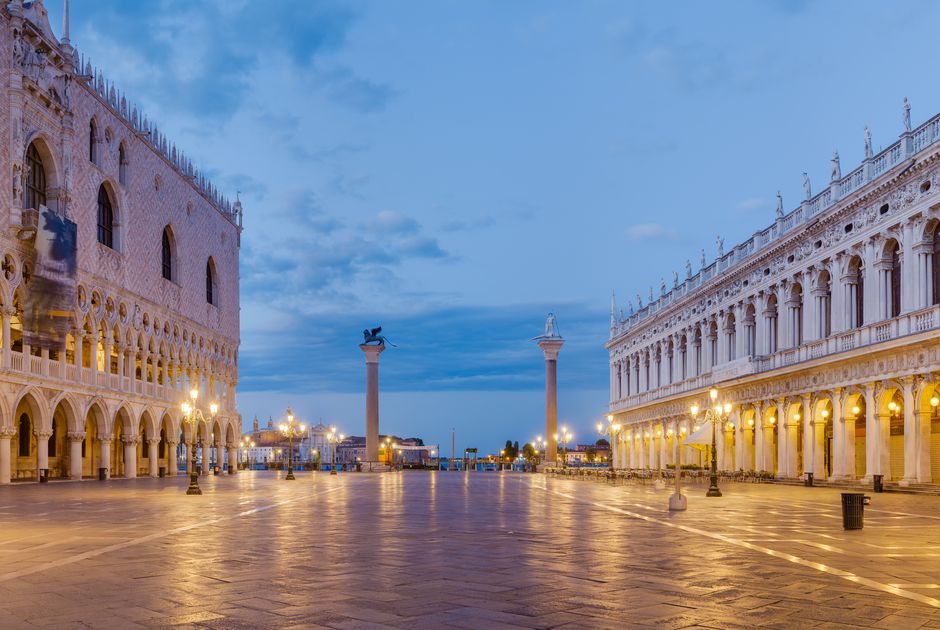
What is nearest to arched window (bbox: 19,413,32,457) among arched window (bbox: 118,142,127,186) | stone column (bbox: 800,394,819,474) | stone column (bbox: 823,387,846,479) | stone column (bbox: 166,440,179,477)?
stone column (bbox: 166,440,179,477)

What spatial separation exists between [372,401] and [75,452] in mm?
29859

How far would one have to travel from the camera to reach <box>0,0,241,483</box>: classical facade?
41688 millimetres

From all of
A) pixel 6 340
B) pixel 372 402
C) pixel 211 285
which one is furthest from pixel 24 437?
pixel 372 402

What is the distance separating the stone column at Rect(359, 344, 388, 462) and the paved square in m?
52.1

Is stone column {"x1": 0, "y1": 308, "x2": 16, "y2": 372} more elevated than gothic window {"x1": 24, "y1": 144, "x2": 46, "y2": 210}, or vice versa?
gothic window {"x1": 24, "y1": 144, "x2": 46, "y2": 210}

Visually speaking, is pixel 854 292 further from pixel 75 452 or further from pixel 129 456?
pixel 129 456

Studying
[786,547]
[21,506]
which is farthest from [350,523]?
[21,506]

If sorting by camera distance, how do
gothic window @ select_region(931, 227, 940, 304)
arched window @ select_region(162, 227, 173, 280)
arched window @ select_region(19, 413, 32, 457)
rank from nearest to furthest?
gothic window @ select_region(931, 227, 940, 304) → arched window @ select_region(19, 413, 32, 457) → arched window @ select_region(162, 227, 173, 280)

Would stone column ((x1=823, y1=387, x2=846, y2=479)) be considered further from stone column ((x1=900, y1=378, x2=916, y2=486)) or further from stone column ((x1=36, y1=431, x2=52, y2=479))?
stone column ((x1=36, y1=431, x2=52, y2=479))

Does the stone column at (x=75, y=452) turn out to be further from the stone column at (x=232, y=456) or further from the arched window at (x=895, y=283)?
the arched window at (x=895, y=283)

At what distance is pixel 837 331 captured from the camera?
1604 inches

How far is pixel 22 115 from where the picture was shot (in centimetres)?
4203

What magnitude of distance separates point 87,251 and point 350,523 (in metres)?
35.1

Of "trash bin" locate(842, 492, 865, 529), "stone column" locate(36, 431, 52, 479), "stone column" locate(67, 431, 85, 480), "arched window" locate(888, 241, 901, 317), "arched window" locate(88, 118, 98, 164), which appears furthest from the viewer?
"arched window" locate(88, 118, 98, 164)
